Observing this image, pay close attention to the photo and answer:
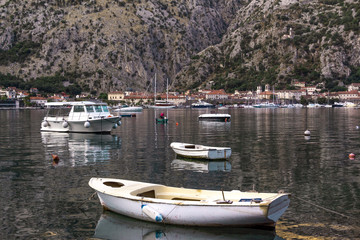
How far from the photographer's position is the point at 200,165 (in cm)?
3006

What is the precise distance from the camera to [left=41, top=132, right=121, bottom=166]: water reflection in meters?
33.1

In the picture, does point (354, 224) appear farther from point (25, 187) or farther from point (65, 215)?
point (25, 187)

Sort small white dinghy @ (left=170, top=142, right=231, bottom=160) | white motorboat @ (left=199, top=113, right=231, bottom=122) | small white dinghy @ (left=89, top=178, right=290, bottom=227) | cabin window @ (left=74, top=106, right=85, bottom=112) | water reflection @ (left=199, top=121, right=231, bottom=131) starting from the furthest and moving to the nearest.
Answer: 1. white motorboat @ (left=199, top=113, right=231, bottom=122)
2. water reflection @ (left=199, top=121, right=231, bottom=131)
3. cabin window @ (left=74, top=106, right=85, bottom=112)
4. small white dinghy @ (left=170, top=142, right=231, bottom=160)
5. small white dinghy @ (left=89, top=178, right=290, bottom=227)

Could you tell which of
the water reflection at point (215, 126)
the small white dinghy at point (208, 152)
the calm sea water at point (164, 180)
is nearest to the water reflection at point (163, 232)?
the calm sea water at point (164, 180)

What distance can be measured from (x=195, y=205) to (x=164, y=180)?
954cm

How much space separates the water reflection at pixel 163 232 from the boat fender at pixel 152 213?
25.3 inches

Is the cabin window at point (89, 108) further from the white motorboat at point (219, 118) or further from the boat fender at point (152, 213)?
the boat fender at point (152, 213)

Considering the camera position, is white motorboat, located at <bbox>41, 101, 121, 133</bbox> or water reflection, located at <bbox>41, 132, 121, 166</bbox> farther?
white motorboat, located at <bbox>41, 101, 121, 133</bbox>

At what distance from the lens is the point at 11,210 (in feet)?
61.6

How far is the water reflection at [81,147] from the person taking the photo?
33.1 m

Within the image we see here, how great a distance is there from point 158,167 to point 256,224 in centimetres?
1450

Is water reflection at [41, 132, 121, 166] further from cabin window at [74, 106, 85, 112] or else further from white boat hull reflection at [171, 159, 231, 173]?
white boat hull reflection at [171, 159, 231, 173]

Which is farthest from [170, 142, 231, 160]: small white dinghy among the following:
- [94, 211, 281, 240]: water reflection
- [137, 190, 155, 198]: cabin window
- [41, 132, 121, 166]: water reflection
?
[94, 211, 281, 240]: water reflection

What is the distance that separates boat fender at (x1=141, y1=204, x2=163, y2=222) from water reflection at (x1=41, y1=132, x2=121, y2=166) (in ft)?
51.5
